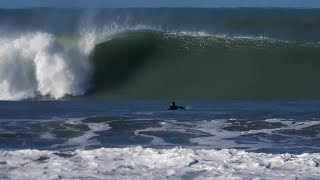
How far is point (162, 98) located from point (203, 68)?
8.45 ft

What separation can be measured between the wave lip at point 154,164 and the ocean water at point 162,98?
0.05 ft

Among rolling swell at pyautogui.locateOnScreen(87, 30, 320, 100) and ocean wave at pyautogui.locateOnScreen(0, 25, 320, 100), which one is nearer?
rolling swell at pyautogui.locateOnScreen(87, 30, 320, 100)

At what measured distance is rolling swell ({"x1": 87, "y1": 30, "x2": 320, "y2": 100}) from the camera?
18.7 meters

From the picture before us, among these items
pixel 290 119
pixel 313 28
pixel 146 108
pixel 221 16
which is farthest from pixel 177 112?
pixel 221 16

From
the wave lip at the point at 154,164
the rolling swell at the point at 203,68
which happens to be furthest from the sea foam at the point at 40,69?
the wave lip at the point at 154,164

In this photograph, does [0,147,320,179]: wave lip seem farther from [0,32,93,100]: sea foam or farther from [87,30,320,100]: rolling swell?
[0,32,93,100]: sea foam

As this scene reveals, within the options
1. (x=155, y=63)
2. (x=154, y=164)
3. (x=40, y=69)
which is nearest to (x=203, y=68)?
(x=155, y=63)

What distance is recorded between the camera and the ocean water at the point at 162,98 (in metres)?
8.47

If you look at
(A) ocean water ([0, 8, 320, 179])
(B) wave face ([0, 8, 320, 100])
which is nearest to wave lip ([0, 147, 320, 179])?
(A) ocean water ([0, 8, 320, 179])

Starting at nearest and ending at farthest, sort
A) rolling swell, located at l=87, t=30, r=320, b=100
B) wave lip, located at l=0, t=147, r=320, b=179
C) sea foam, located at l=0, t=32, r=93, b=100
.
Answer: wave lip, located at l=0, t=147, r=320, b=179, rolling swell, located at l=87, t=30, r=320, b=100, sea foam, located at l=0, t=32, r=93, b=100

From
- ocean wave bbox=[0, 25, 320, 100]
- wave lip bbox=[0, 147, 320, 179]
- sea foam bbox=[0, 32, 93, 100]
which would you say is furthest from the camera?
sea foam bbox=[0, 32, 93, 100]

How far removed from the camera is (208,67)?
20438 millimetres

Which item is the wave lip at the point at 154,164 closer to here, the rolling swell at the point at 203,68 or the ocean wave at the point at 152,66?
the rolling swell at the point at 203,68

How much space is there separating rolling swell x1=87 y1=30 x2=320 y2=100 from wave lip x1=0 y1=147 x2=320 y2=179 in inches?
363
